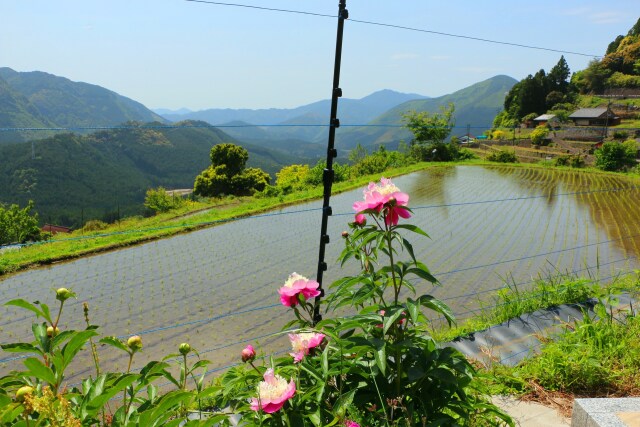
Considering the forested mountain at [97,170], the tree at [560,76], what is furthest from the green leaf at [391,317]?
the tree at [560,76]

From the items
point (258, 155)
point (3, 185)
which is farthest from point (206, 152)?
point (3, 185)

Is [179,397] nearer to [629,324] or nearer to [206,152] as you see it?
[629,324]

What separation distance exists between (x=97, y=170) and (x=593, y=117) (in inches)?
2726

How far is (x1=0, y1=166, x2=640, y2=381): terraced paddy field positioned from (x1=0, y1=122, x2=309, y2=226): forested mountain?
28.8 metres

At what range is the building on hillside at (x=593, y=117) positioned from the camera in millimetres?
37094

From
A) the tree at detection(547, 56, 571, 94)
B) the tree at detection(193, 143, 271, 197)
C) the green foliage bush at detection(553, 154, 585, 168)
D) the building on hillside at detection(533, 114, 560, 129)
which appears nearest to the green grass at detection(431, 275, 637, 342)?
the green foliage bush at detection(553, 154, 585, 168)

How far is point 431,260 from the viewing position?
7629mm

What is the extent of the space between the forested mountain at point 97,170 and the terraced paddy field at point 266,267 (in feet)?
94.4

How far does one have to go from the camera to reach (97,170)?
74.7m

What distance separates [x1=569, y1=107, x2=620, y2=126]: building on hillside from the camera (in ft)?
122

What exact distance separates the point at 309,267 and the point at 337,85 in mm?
5079

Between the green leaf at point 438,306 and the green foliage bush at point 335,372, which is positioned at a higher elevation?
the green leaf at point 438,306

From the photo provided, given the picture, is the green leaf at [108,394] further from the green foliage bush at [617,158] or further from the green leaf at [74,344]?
the green foliage bush at [617,158]

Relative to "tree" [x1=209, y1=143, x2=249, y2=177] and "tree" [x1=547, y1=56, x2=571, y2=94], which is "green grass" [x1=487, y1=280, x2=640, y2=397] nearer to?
"tree" [x1=209, y1=143, x2=249, y2=177]
